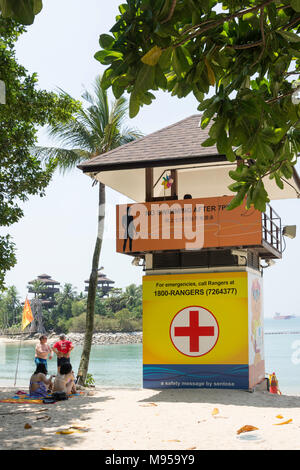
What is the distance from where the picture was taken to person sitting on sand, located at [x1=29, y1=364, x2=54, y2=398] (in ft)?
44.1

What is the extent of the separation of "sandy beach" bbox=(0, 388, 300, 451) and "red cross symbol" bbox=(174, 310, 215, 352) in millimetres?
1257

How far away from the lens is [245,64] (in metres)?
3.29

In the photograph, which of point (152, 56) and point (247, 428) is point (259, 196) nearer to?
point (152, 56)

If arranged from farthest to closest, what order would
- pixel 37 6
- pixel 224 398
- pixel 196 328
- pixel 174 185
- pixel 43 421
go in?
pixel 174 185 < pixel 196 328 < pixel 224 398 < pixel 43 421 < pixel 37 6

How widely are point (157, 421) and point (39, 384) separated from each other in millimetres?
4792

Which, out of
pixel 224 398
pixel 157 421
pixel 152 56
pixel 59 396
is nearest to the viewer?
pixel 152 56

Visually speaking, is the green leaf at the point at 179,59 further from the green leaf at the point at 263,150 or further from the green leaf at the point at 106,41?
the green leaf at the point at 263,150

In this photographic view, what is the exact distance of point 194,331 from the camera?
14875mm

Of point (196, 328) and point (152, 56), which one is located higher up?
point (152, 56)

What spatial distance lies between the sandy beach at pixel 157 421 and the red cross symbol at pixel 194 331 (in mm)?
1257

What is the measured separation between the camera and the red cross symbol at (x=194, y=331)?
1477cm

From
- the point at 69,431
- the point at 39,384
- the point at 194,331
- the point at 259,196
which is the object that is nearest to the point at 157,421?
the point at 69,431
